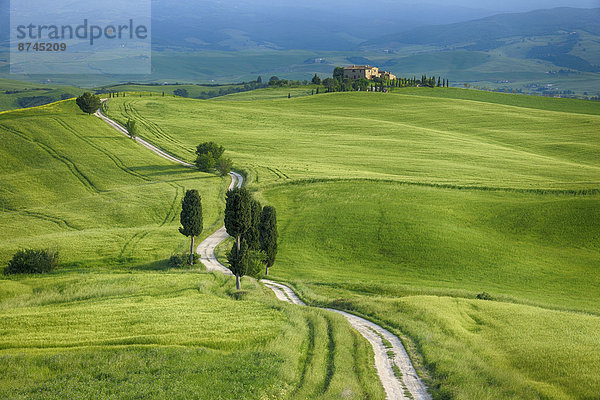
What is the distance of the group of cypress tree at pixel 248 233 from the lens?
40531mm

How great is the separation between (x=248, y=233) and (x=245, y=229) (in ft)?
23.5

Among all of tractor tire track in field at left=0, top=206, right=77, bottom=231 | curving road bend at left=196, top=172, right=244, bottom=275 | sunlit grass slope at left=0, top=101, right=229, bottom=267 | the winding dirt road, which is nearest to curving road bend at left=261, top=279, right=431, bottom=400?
the winding dirt road

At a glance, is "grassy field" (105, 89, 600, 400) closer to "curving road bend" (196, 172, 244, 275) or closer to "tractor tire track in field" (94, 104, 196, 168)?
"tractor tire track in field" (94, 104, 196, 168)

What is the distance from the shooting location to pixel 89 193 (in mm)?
80625

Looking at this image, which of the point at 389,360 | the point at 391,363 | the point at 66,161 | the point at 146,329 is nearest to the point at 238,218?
the point at 146,329

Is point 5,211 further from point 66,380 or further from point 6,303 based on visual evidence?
point 66,380

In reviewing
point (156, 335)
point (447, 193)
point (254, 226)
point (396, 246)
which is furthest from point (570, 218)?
point (156, 335)

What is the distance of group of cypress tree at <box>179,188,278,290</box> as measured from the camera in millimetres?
40562

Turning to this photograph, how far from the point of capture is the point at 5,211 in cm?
7131

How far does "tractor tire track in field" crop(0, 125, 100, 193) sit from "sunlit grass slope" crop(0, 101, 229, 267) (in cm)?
17

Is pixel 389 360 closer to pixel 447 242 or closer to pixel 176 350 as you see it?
pixel 176 350

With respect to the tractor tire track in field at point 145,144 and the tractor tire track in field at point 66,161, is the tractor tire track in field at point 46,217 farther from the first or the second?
the tractor tire track in field at point 145,144

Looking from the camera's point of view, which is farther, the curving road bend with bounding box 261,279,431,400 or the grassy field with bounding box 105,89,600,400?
the grassy field with bounding box 105,89,600,400

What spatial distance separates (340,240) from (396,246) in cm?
704
